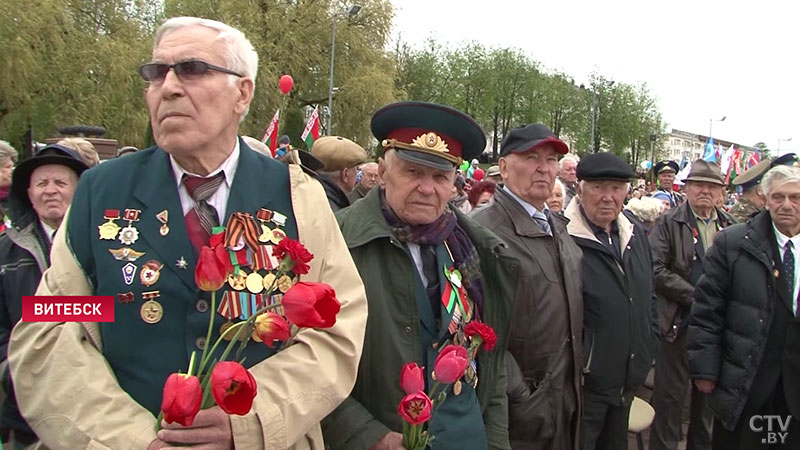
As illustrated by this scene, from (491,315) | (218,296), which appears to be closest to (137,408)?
(218,296)

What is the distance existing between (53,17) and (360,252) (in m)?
22.8

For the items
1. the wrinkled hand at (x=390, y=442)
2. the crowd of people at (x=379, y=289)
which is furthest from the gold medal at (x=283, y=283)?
the wrinkled hand at (x=390, y=442)

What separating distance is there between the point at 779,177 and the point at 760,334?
104 cm

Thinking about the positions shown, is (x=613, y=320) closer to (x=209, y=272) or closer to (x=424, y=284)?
(x=424, y=284)

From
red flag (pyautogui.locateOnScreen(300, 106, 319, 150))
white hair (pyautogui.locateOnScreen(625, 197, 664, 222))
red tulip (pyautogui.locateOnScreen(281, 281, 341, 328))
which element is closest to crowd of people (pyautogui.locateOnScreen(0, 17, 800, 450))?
red tulip (pyautogui.locateOnScreen(281, 281, 341, 328))

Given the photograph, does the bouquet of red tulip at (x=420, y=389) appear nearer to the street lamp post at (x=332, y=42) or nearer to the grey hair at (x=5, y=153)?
the grey hair at (x=5, y=153)

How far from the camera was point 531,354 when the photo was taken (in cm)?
331

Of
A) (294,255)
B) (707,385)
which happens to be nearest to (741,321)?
(707,385)

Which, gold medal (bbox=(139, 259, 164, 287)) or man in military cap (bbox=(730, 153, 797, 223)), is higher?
man in military cap (bbox=(730, 153, 797, 223))

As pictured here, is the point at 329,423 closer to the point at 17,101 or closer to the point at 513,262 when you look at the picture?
the point at 513,262

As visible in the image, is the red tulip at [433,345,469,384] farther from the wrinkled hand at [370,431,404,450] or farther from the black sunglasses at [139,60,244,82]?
the black sunglasses at [139,60,244,82]

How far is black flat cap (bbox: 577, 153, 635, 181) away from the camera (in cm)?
415

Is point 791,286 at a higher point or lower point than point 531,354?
higher

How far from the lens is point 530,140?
12.0 ft
